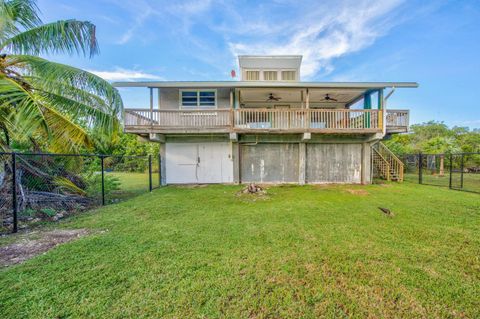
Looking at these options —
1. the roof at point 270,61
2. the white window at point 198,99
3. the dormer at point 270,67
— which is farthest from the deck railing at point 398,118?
the white window at point 198,99

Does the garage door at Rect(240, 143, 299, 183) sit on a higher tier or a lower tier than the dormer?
lower

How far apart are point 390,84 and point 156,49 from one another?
14827 millimetres

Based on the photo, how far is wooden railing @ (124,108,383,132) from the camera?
9312 mm

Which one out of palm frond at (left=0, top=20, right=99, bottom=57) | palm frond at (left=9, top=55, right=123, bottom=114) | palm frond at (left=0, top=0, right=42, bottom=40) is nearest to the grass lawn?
palm frond at (left=9, top=55, right=123, bottom=114)

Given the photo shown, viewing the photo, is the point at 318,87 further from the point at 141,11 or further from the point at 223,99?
the point at 141,11

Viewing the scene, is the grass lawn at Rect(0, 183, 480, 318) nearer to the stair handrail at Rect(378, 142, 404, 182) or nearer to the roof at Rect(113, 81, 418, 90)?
the roof at Rect(113, 81, 418, 90)

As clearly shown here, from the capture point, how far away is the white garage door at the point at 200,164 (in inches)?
409

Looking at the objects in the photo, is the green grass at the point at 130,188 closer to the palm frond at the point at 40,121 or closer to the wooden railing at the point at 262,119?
the palm frond at the point at 40,121

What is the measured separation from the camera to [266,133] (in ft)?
32.4

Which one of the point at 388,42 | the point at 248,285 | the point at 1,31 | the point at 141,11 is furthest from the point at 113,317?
the point at 388,42

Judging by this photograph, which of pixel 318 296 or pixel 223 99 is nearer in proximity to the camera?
pixel 318 296

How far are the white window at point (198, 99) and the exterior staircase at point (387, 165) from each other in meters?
10.6

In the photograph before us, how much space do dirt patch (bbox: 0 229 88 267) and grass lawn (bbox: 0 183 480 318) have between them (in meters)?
0.26

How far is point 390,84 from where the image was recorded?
9133 millimetres
